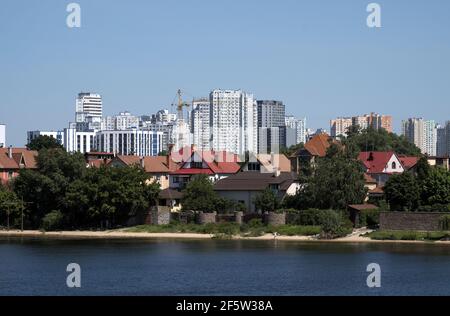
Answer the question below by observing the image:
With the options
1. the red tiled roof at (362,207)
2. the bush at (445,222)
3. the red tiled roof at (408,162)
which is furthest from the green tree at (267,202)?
the red tiled roof at (408,162)

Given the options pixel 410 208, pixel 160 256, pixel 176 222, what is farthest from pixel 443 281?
pixel 176 222

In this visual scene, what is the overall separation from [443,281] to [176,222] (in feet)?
86.3

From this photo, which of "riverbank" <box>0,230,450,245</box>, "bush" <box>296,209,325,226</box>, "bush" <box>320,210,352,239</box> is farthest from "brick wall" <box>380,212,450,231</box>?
"bush" <box>296,209,325,226</box>

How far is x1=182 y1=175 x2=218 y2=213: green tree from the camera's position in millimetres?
58781

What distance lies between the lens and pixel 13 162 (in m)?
71.8

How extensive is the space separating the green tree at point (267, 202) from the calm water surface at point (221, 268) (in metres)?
6.23

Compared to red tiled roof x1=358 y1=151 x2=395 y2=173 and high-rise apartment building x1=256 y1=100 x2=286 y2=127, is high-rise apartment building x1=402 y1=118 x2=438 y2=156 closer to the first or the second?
high-rise apartment building x1=256 y1=100 x2=286 y2=127

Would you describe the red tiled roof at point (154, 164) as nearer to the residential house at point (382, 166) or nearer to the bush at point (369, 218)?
the residential house at point (382, 166)

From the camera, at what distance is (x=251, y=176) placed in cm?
6444

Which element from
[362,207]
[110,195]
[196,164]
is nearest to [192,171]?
[196,164]

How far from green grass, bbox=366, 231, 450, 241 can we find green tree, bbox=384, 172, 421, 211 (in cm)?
372

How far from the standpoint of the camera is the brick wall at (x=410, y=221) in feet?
167
